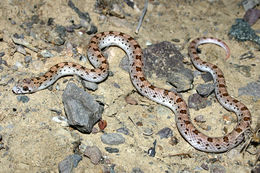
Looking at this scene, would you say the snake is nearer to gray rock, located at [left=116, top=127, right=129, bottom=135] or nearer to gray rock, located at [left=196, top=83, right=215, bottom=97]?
gray rock, located at [left=196, top=83, right=215, bottom=97]

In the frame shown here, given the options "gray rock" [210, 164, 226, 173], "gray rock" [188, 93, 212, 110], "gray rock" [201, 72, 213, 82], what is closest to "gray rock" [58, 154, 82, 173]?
"gray rock" [210, 164, 226, 173]

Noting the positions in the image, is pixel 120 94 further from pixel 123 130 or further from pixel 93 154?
pixel 93 154

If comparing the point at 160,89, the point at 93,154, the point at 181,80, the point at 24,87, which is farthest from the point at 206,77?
the point at 24,87

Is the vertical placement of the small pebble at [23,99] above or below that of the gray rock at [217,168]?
below

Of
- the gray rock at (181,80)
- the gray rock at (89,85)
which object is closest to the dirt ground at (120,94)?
the gray rock at (89,85)

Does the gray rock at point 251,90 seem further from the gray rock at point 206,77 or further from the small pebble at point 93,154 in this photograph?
the small pebble at point 93,154

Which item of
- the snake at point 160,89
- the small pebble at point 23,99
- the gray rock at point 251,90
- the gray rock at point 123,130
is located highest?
the gray rock at point 251,90

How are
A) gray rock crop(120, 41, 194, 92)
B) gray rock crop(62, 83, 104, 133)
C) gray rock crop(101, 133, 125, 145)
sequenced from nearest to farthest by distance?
1. gray rock crop(62, 83, 104, 133)
2. gray rock crop(101, 133, 125, 145)
3. gray rock crop(120, 41, 194, 92)

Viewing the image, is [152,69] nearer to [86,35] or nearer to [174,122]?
[174,122]
